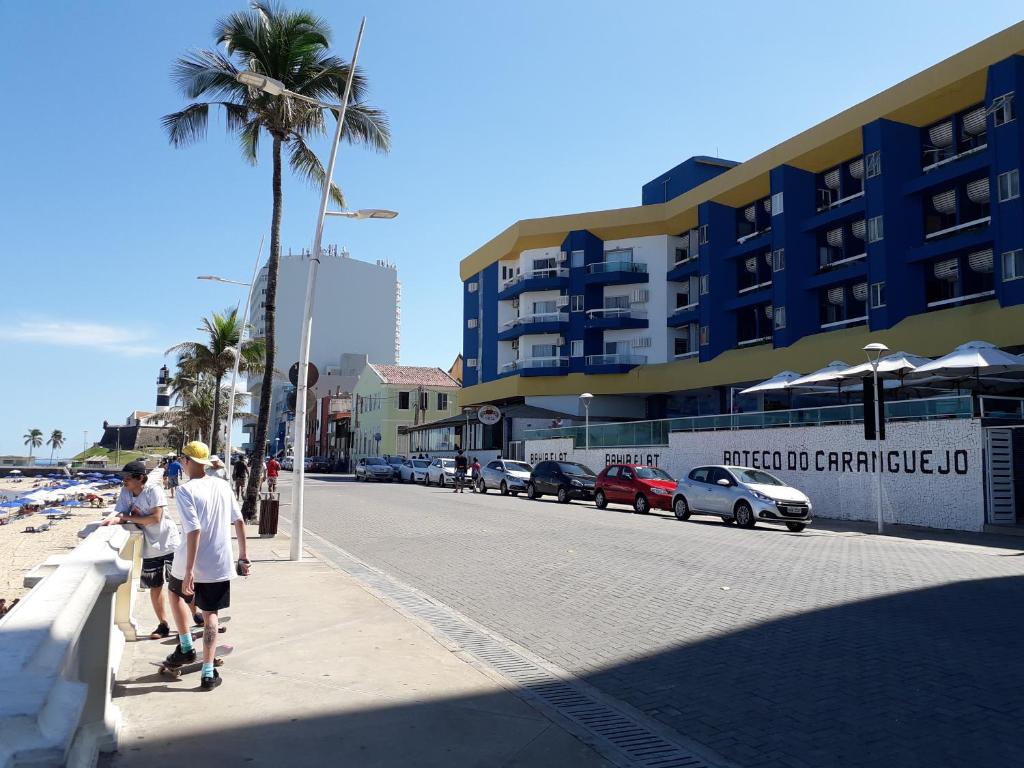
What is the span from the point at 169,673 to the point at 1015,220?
31900 millimetres

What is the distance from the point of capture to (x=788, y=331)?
4141cm

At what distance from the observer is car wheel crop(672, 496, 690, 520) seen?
23.8 meters

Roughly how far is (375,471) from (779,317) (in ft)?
86.5

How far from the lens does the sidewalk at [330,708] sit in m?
4.86

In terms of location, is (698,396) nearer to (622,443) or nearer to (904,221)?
(622,443)

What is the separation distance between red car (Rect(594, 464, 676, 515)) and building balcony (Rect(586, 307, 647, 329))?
27.0 metres

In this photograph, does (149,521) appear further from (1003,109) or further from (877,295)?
(877,295)

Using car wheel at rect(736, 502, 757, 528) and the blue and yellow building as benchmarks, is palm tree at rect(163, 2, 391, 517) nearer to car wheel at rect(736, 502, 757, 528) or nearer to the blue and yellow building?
car wheel at rect(736, 502, 757, 528)

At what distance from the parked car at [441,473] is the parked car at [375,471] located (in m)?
5.54

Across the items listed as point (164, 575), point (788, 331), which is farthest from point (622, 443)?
point (164, 575)

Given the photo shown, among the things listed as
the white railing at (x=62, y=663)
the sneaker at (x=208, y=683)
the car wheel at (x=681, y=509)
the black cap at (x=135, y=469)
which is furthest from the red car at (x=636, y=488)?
the white railing at (x=62, y=663)

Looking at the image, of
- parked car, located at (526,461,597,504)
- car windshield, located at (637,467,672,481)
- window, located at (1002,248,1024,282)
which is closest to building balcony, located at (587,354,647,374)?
parked car, located at (526,461,597,504)

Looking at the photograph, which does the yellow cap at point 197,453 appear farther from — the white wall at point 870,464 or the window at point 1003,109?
the window at point 1003,109

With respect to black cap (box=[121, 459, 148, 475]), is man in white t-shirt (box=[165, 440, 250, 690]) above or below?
below
